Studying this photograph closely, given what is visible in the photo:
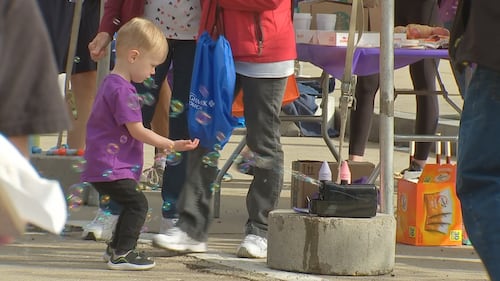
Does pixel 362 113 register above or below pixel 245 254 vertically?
above

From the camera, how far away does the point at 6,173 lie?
5.79 feet

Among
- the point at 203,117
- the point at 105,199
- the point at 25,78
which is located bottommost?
the point at 105,199

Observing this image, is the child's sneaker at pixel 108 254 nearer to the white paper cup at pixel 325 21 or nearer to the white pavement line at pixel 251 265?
the white pavement line at pixel 251 265

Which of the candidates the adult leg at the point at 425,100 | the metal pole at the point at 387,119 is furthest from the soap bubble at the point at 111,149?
the adult leg at the point at 425,100

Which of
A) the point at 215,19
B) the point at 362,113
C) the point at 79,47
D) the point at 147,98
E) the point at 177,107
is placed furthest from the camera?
the point at 362,113

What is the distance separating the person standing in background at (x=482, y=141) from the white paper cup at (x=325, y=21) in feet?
10.1

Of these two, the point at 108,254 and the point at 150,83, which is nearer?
the point at 108,254

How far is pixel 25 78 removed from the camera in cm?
192

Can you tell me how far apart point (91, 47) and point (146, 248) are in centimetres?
98

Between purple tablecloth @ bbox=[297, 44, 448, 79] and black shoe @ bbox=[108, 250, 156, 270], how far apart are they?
1569 mm

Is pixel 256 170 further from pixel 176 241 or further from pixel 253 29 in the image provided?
pixel 253 29

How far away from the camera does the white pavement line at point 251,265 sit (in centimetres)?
505

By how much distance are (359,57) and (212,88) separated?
1161mm

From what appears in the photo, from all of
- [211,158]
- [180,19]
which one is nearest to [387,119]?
[211,158]
